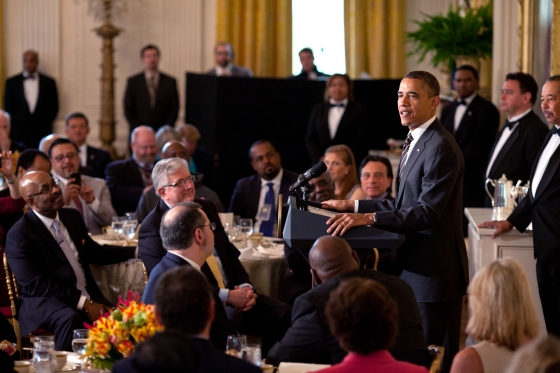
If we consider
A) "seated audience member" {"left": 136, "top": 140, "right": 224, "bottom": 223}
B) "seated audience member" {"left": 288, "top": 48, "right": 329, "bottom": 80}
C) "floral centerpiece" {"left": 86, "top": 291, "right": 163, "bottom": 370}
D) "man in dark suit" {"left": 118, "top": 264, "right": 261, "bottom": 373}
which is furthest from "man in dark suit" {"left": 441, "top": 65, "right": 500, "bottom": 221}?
"man in dark suit" {"left": 118, "top": 264, "right": 261, "bottom": 373}

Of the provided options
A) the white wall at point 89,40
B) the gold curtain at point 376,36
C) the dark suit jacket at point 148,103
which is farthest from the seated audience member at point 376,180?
the white wall at point 89,40

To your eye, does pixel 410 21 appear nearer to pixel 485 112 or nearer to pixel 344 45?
pixel 344 45

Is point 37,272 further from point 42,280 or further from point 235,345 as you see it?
point 235,345

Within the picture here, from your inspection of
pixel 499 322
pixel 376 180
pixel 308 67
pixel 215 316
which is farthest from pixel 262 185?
pixel 499 322

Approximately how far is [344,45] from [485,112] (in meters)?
3.76

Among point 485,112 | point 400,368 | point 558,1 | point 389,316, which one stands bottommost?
point 400,368

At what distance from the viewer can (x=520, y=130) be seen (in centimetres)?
588

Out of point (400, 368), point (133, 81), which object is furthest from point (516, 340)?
point (133, 81)

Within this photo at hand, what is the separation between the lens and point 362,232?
3.35 m

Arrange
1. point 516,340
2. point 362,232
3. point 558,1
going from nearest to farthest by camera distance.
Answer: point 516,340, point 362,232, point 558,1

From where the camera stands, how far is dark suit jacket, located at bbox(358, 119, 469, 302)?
3.44 metres

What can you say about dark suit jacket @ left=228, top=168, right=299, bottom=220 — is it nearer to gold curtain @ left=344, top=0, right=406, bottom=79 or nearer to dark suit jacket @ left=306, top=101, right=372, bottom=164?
dark suit jacket @ left=306, top=101, right=372, bottom=164

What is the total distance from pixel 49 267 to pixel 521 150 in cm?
331

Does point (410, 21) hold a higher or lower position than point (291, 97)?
higher
